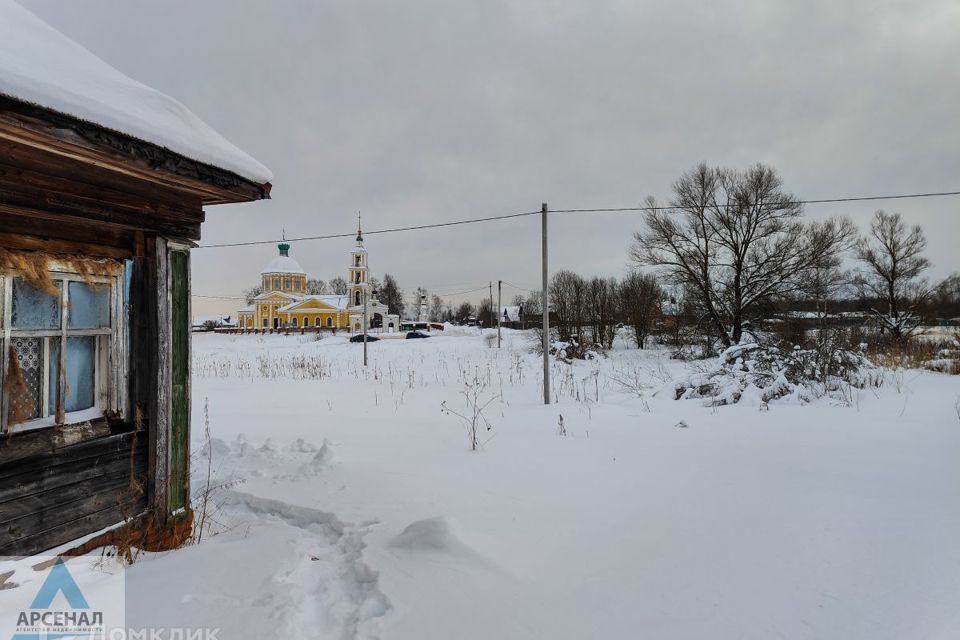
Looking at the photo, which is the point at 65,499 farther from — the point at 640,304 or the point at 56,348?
the point at 640,304

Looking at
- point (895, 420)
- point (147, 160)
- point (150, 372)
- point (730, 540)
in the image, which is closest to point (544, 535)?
point (730, 540)

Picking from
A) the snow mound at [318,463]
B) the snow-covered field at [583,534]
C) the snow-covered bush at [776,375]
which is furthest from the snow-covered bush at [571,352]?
the snow mound at [318,463]

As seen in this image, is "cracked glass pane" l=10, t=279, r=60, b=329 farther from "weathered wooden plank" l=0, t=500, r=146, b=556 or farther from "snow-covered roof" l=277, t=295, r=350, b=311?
"snow-covered roof" l=277, t=295, r=350, b=311

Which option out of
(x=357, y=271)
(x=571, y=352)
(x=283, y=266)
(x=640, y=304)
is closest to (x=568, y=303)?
(x=640, y=304)

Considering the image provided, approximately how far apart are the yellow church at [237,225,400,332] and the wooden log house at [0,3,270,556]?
50.1 m

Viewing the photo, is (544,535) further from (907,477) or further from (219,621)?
(907,477)

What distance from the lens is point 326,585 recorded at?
103 inches

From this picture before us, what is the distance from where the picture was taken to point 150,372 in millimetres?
3029

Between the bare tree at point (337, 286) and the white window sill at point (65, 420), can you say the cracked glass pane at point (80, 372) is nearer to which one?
the white window sill at point (65, 420)

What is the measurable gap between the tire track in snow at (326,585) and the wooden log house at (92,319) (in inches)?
38.8

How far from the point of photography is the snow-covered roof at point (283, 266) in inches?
2404

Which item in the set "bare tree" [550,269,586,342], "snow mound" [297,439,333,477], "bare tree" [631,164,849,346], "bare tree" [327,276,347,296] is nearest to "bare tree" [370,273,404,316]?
"bare tree" [327,276,347,296]

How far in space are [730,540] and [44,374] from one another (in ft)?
14.3

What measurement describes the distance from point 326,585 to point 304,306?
57738mm
